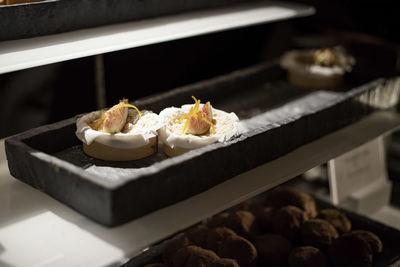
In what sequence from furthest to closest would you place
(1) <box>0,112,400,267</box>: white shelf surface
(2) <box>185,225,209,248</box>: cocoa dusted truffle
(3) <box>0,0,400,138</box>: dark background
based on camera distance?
(3) <box>0,0,400,138</box>: dark background → (2) <box>185,225,209,248</box>: cocoa dusted truffle → (1) <box>0,112,400,267</box>: white shelf surface

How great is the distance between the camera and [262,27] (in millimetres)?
2465

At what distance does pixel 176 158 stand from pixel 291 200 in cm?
80

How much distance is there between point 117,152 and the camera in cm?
132

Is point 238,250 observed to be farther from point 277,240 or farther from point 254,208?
point 254,208

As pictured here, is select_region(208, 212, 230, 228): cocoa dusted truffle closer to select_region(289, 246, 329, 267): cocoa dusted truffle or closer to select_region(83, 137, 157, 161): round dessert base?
select_region(289, 246, 329, 267): cocoa dusted truffle

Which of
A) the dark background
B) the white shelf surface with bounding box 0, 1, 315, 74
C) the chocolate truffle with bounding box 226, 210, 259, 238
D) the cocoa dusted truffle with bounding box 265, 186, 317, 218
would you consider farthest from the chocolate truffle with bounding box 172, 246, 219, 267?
the dark background

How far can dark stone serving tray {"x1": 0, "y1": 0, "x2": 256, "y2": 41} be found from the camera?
49.1 inches

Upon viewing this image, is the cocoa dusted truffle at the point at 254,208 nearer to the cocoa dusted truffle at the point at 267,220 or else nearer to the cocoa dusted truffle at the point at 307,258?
the cocoa dusted truffle at the point at 267,220

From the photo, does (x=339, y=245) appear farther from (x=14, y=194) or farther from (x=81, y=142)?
(x=14, y=194)

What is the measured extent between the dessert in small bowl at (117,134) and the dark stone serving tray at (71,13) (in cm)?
24

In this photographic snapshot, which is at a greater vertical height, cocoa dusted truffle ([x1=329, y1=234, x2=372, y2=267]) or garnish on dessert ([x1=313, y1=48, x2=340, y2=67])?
garnish on dessert ([x1=313, y1=48, x2=340, y2=67])

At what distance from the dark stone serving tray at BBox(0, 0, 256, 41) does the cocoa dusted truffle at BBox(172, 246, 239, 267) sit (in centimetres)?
68

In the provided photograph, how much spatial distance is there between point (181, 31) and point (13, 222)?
65 cm

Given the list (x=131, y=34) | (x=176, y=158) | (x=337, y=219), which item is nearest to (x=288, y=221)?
(x=337, y=219)
